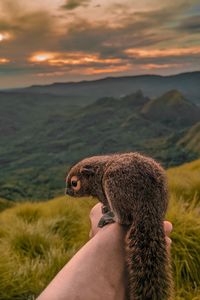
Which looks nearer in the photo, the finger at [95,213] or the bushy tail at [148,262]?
the bushy tail at [148,262]

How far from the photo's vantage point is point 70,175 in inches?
198

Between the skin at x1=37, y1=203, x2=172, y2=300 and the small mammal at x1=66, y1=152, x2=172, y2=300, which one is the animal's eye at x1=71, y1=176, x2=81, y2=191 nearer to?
the small mammal at x1=66, y1=152, x2=172, y2=300

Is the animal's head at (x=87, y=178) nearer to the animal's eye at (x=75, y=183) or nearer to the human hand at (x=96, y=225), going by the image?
the animal's eye at (x=75, y=183)

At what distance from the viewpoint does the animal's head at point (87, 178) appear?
14.1 ft

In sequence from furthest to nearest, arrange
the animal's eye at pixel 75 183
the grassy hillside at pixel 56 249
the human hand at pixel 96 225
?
the grassy hillside at pixel 56 249
the animal's eye at pixel 75 183
the human hand at pixel 96 225

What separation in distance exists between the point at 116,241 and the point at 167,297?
0.49 meters

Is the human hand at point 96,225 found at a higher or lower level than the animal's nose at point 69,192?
higher

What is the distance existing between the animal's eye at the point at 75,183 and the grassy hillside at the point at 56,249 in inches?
123

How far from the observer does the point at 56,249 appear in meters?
8.68

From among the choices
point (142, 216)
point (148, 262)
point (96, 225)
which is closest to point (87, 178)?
point (96, 225)

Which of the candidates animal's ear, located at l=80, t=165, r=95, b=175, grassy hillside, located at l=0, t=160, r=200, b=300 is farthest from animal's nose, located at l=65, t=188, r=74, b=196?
grassy hillside, located at l=0, t=160, r=200, b=300

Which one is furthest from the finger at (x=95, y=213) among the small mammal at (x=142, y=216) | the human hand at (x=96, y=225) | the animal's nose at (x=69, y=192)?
the animal's nose at (x=69, y=192)

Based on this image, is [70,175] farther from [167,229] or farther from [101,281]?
[101,281]

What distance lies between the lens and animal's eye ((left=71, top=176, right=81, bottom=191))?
183 inches
